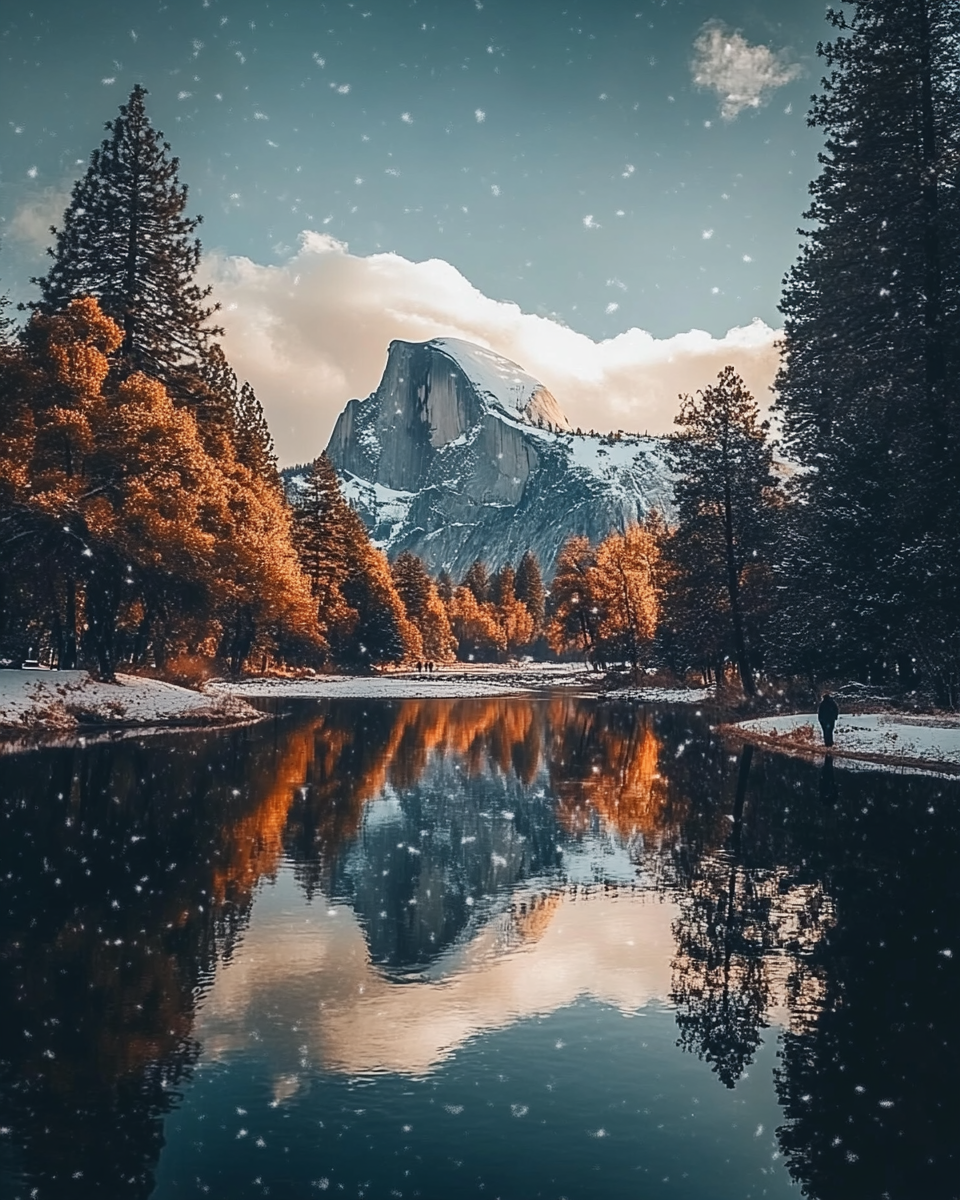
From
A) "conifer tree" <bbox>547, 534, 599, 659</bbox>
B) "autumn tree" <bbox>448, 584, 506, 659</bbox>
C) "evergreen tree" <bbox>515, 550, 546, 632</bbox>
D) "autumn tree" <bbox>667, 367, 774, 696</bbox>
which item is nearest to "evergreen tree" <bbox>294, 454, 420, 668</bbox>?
"conifer tree" <bbox>547, 534, 599, 659</bbox>

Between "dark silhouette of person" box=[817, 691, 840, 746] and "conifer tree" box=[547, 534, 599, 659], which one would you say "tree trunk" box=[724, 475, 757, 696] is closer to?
"dark silhouette of person" box=[817, 691, 840, 746]

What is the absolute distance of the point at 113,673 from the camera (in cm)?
3691

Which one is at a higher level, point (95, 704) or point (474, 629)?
point (474, 629)

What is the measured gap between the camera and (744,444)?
149ft

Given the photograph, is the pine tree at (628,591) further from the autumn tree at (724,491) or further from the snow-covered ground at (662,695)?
the autumn tree at (724,491)

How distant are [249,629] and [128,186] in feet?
108

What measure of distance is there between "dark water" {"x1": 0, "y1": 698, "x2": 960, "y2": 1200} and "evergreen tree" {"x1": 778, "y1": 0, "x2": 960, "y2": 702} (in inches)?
549

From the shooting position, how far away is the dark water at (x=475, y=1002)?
5.29 meters

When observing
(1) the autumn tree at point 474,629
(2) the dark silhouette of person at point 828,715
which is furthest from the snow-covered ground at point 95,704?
(1) the autumn tree at point 474,629

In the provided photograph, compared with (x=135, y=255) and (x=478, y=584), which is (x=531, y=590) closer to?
(x=478, y=584)

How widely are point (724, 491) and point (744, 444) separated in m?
2.29

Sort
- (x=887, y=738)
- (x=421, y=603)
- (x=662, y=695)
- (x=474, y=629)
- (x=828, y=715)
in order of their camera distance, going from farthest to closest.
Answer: (x=474, y=629) < (x=421, y=603) < (x=662, y=695) < (x=828, y=715) < (x=887, y=738)

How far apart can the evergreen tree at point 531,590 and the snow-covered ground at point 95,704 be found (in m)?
143

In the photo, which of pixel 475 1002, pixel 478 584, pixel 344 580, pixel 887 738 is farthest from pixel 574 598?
pixel 475 1002
